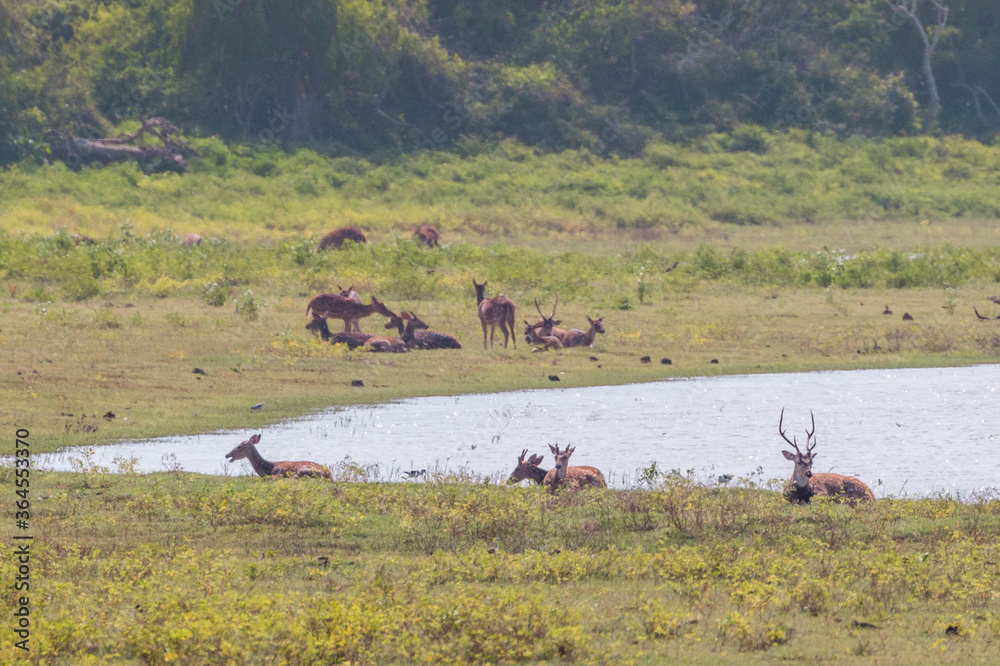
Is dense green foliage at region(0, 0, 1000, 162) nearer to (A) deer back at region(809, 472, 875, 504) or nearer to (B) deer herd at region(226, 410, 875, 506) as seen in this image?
(B) deer herd at region(226, 410, 875, 506)

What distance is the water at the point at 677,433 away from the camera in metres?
12.9

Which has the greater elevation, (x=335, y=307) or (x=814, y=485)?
(x=335, y=307)

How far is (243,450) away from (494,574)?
471 centimetres

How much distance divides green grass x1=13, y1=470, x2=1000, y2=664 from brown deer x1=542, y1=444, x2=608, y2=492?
46cm

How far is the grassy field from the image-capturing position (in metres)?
6.71

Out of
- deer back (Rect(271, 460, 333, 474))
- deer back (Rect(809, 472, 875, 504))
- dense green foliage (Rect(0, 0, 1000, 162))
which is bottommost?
deer back (Rect(809, 472, 875, 504))

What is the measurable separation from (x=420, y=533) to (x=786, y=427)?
6638mm

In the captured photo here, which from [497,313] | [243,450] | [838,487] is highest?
[497,313]

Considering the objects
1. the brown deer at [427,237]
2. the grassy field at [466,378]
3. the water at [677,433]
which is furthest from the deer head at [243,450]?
the brown deer at [427,237]

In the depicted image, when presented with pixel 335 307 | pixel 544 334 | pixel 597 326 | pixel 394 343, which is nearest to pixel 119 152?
pixel 335 307

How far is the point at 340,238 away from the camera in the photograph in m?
28.9

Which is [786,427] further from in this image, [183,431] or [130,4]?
[130,4]

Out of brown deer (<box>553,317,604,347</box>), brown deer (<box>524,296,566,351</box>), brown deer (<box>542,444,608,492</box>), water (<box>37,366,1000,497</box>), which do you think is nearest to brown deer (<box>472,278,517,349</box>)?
brown deer (<box>524,296,566,351</box>)

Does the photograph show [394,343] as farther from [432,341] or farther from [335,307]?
[335,307]
